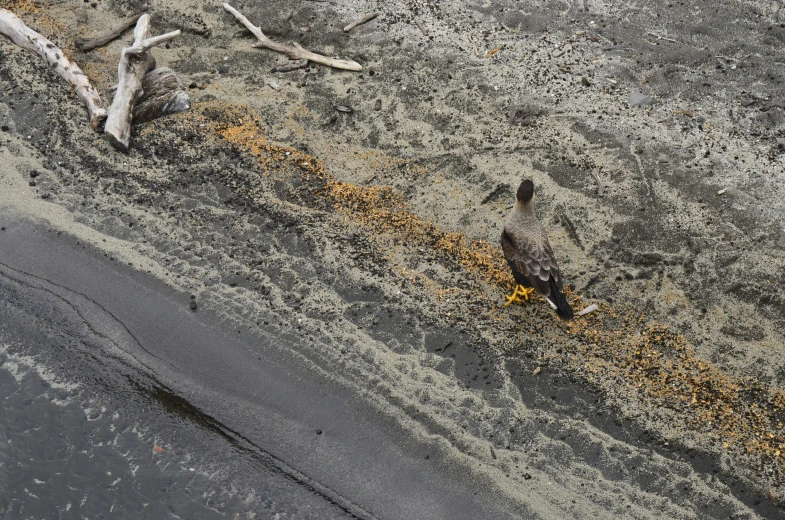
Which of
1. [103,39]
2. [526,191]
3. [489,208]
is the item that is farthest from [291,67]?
[526,191]

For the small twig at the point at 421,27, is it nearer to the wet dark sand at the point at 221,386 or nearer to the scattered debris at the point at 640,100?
the scattered debris at the point at 640,100

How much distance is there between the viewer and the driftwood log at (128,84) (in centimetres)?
859

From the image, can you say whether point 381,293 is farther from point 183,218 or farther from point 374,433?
point 183,218

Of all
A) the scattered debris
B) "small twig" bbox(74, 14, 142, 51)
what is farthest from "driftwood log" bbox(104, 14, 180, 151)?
the scattered debris

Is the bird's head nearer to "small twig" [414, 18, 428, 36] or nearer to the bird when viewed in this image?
the bird

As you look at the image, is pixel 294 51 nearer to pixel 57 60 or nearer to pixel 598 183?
pixel 57 60

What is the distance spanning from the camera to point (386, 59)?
9570 millimetres

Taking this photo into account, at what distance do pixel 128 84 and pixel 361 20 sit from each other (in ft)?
10.8

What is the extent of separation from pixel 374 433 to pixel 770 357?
12.0 ft

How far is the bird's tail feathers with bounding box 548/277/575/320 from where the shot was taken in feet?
21.7

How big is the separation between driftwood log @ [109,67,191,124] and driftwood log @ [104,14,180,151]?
0.10 m

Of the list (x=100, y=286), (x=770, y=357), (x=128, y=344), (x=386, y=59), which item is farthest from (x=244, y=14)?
(x=770, y=357)

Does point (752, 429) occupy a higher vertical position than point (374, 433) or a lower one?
higher

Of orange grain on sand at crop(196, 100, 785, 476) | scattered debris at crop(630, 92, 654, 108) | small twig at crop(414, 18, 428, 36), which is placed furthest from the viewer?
small twig at crop(414, 18, 428, 36)
